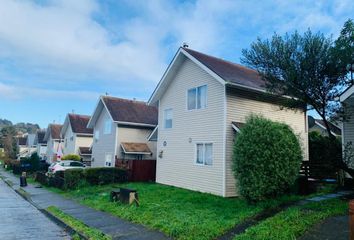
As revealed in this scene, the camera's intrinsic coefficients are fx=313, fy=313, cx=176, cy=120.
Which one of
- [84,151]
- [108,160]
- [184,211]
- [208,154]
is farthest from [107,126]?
[184,211]

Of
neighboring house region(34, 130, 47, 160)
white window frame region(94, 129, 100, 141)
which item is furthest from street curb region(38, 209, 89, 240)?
neighboring house region(34, 130, 47, 160)

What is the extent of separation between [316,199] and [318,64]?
16.7 feet

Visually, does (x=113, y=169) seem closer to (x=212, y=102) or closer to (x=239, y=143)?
(x=212, y=102)

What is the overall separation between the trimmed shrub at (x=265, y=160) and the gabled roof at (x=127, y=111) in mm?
17437

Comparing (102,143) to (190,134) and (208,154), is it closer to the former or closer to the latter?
(190,134)

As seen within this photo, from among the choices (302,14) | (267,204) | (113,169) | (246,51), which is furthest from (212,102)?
(113,169)

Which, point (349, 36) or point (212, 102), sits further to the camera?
point (212, 102)

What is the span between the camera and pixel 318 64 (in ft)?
39.0

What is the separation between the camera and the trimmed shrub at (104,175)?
2177 centimetres

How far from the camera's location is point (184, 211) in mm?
11617

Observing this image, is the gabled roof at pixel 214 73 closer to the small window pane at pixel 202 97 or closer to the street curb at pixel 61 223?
the small window pane at pixel 202 97

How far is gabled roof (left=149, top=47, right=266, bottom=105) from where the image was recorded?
52.3 ft

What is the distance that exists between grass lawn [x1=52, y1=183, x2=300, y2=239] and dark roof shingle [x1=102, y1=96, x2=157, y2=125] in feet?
41.3

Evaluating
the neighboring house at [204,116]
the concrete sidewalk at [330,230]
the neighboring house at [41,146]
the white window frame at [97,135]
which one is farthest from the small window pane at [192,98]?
the neighboring house at [41,146]
